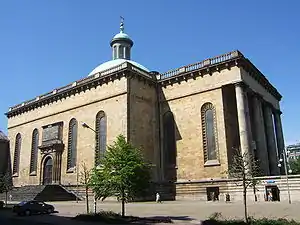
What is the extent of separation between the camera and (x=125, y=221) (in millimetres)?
18516

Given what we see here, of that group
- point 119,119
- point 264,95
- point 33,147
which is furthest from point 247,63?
point 33,147

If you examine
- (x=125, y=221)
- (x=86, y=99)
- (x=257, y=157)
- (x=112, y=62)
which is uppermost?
(x=112, y=62)

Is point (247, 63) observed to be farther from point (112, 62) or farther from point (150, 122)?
point (112, 62)

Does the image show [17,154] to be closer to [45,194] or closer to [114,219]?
[45,194]

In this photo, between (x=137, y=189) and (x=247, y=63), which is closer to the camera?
(x=137, y=189)

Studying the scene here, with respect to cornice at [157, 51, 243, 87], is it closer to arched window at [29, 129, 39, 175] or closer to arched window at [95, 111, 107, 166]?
arched window at [95, 111, 107, 166]

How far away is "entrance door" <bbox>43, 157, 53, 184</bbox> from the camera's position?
4612cm

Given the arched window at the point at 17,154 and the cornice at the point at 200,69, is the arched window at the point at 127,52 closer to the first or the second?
the cornice at the point at 200,69

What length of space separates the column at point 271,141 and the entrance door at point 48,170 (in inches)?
1173

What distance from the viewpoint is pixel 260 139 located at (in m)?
39.8

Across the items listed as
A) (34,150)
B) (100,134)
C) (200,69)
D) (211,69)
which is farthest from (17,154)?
(211,69)

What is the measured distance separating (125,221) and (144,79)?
990 inches

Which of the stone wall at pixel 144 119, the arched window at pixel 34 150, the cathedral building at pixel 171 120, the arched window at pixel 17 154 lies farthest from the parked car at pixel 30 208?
the arched window at pixel 17 154

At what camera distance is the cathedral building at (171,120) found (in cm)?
3669
